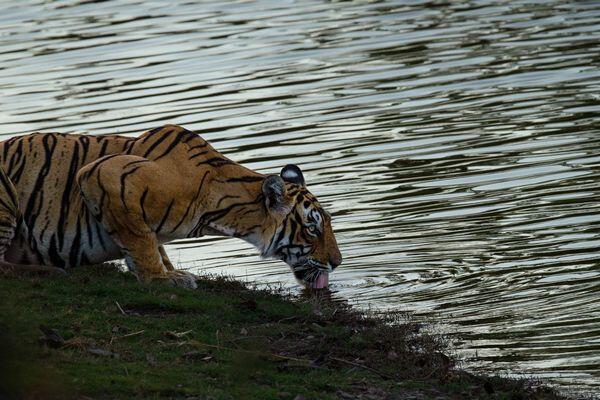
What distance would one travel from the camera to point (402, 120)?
640 inches

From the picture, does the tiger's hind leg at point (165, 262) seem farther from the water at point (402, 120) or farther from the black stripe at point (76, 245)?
the water at point (402, 120)

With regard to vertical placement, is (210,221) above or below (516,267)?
above

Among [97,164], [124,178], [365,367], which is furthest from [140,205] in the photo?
[365,367]

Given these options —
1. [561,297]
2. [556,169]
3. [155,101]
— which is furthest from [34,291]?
[155,101]

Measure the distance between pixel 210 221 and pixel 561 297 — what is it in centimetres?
274

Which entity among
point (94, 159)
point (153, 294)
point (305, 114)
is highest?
point (94, 159)

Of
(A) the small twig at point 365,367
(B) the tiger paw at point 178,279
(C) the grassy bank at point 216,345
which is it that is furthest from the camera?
(B) the tiger paw at point 178,279

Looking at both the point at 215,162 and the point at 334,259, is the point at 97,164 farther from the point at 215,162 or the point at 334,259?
the point at 334,259

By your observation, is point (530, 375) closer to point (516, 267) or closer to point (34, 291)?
point (516, 267)

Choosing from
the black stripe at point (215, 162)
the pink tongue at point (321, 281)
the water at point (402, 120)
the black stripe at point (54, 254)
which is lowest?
the water at point (402, 120)

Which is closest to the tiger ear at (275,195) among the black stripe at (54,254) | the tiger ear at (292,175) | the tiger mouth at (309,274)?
the tiger ear at (292,175)

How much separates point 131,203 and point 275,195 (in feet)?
3.37

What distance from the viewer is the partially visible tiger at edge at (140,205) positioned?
28.8ft

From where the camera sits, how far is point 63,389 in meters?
5.09
